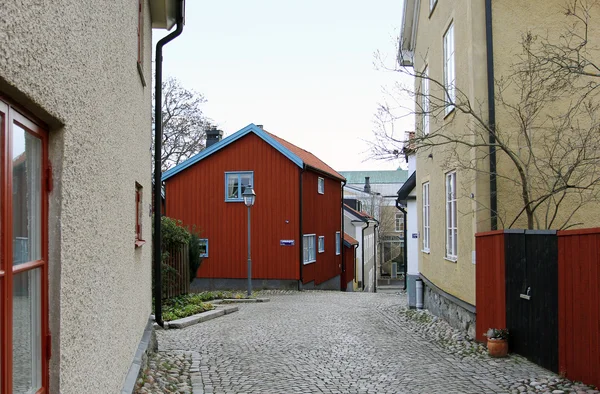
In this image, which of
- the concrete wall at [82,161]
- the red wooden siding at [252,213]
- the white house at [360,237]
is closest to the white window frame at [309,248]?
the red wooden siding at [252,213]

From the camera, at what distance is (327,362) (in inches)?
332

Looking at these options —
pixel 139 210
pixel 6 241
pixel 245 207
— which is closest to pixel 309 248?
pixel 245 207

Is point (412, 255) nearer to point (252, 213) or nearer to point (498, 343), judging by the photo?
point (252, 213)

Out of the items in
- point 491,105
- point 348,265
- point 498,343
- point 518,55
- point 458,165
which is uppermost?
point 518,55

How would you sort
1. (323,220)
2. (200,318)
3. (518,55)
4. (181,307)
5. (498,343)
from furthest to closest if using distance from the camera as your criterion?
(323,220), (181,307), (200,318), (518,55), (498,343)

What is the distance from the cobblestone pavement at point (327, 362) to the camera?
22.7 ft

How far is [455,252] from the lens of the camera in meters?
11.6

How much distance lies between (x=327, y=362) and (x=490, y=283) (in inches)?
104

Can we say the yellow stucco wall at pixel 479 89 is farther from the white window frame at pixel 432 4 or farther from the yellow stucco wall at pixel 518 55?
the white window frame at pixel 432 4

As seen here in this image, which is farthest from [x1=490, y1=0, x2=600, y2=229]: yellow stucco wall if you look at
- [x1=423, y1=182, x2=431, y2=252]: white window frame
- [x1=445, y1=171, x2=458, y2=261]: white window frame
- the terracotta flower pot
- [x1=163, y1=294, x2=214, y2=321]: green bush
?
[x1=163, y1=294, x2=214, y2=321]: green bush

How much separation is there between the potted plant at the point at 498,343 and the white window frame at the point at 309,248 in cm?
1563

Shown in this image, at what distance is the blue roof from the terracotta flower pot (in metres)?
15.6

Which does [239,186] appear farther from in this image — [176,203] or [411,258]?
[411,258]

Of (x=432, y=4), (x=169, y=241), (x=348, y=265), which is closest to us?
(x=432, y=4)
